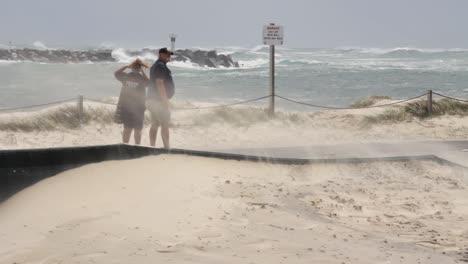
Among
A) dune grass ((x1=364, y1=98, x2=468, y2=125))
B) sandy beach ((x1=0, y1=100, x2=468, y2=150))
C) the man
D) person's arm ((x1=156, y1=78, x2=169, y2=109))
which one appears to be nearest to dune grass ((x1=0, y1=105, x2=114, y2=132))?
sandy beach ((x1=0, y1=100, x2=468, y2=150))

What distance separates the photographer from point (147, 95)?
799 centimetres

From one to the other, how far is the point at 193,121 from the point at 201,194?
663cm

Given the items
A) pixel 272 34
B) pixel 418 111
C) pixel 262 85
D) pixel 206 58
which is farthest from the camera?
pixel 206 58

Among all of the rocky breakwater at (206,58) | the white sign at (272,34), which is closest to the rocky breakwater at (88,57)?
the rocky breakwater at (206,58)

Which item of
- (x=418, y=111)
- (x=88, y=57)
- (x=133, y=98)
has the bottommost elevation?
(x=418, y=111)

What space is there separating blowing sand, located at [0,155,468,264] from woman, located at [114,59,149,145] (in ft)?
4.90

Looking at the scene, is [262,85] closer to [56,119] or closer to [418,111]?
[418,111]

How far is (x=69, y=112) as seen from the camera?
11.7m

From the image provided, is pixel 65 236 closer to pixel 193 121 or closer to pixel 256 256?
pixel 256 256

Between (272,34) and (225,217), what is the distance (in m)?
8.35

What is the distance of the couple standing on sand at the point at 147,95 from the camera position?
7.76 meters

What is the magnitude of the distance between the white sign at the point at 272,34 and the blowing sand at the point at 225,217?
627 centimetres

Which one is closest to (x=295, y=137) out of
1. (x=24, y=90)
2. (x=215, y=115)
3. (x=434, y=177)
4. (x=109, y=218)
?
(x=215, y=115)

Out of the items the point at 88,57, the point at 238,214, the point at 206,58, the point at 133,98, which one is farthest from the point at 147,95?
the point at 88,57
